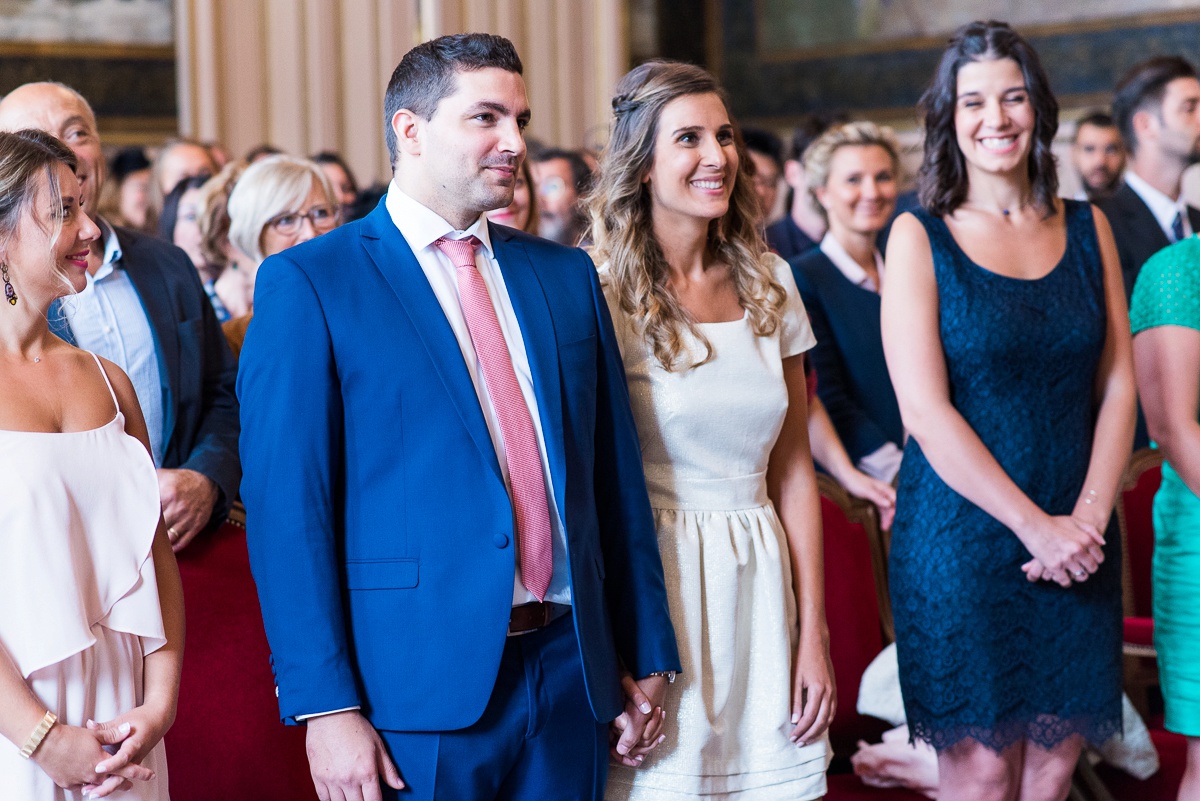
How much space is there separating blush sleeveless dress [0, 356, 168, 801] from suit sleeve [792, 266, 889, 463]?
6.71 feet

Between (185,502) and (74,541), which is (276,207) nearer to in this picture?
(185,502)

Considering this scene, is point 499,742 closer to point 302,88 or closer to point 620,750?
point 620,750

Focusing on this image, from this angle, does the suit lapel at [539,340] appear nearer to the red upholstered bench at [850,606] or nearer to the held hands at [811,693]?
the held hands at [811,693]

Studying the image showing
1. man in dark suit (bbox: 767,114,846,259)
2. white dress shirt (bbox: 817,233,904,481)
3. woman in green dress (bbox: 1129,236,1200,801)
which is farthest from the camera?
man in dark suit (bbox: 767,114,846,259)

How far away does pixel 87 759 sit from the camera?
1775mm

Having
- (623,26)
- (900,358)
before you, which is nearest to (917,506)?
(900,358)

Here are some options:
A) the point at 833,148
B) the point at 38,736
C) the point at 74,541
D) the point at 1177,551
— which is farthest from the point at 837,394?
the point at 38,736

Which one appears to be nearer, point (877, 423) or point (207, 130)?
point (877, 423)

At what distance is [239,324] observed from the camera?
10.6 feet

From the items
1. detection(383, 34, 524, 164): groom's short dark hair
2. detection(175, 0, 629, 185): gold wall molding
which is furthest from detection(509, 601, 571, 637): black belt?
detection(175, 0, 629, 185): gold wall molding

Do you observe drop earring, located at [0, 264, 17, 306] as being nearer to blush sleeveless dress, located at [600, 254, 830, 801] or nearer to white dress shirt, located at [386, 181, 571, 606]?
white dress shirt, located at [386, 181, 571, 606]

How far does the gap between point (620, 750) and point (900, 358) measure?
908mm

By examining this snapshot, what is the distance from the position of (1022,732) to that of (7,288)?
6.15 ft

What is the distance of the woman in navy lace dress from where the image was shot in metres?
2.44
